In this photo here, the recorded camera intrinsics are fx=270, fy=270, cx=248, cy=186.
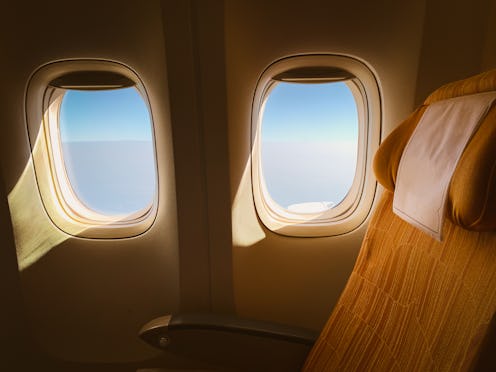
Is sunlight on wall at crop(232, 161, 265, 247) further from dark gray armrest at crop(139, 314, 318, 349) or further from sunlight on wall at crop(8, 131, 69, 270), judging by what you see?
sunlight on wall at crop(8, 131, 69, 270)

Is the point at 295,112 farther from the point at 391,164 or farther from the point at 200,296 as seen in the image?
the point at 200,296

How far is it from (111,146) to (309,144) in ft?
3.40

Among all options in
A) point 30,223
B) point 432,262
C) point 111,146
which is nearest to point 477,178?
point 432,262

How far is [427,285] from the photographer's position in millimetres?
647

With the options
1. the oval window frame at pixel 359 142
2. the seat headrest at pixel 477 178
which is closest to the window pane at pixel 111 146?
the oval window frame at pixel 359 142

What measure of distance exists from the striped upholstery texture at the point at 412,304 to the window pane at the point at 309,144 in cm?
54

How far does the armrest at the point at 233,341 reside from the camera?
102cm

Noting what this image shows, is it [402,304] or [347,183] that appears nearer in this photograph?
[402,304]

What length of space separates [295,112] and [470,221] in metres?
1.00

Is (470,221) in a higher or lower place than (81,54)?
lower

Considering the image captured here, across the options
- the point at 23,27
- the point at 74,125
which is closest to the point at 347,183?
the point at 74,125

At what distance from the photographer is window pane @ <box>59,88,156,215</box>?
1.35 meters

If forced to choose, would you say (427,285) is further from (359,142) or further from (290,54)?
(290,54)

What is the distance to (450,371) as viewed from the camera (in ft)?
1.68
